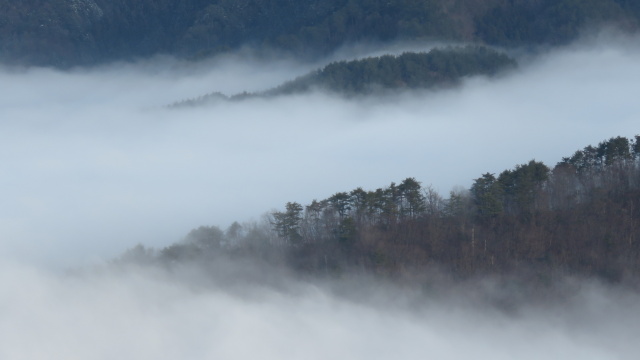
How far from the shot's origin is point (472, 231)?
4391 centimetres

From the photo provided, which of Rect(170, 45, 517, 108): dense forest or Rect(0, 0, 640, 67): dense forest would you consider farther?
Rect(0, 0, 640, 67): dense forest

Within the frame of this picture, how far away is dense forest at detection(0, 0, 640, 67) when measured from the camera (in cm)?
8600

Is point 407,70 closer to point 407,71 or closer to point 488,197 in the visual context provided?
point 407,71

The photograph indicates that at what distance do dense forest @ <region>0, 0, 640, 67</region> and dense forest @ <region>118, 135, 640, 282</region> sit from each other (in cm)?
3971

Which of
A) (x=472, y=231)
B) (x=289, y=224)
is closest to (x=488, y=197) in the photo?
(x=472, y=231)

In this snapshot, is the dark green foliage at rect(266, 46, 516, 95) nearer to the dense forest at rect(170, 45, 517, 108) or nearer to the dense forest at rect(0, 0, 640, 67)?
the dense forest at rect(170, 45, 517, 108)

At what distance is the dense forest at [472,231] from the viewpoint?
42.1 meters

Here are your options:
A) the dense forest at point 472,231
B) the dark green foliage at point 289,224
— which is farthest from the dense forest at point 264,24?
the dark green foliage at point 289,224

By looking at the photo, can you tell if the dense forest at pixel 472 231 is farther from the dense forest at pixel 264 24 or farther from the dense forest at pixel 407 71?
the dense forest at pixel 264 24

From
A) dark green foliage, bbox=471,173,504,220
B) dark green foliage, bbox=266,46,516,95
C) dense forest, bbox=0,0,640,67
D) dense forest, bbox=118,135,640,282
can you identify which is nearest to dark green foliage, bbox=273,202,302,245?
dense forest, bbox=118,135,640,282

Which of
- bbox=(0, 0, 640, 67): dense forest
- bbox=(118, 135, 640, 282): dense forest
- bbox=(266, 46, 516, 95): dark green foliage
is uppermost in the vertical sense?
bbox=(0, 0, 640, 67): dense forest

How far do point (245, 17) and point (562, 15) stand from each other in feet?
118

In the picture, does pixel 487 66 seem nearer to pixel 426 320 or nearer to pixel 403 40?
pixel 403 40

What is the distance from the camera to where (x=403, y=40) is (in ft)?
276
